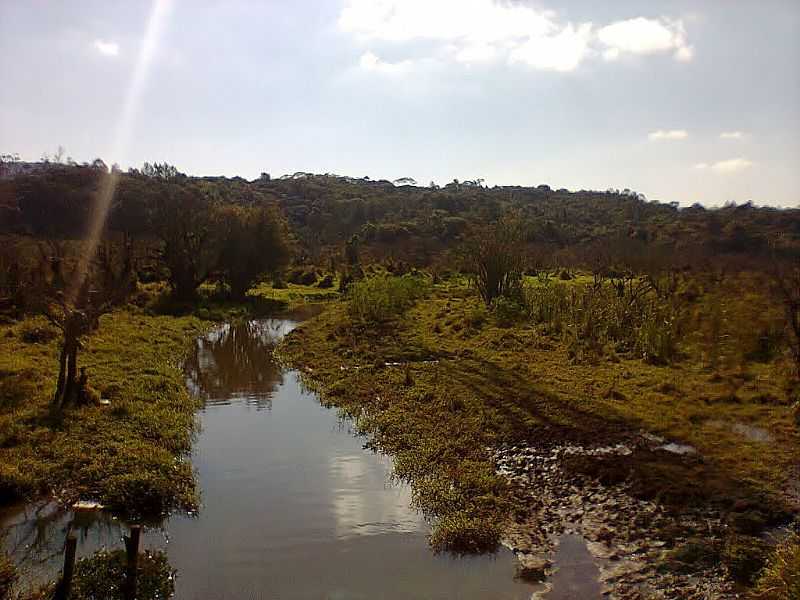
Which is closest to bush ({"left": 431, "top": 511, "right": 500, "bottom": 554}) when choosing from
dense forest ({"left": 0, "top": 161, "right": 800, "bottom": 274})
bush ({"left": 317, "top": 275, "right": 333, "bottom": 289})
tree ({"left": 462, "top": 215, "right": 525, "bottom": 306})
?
tree ({"left": 462, "top": 215, "right": 525, "bottom": 306})

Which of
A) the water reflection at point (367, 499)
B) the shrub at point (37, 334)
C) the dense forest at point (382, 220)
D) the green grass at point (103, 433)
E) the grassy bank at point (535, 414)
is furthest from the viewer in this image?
the dense forest at point (382, 220)

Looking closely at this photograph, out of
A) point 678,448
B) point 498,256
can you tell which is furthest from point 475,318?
point 678,448

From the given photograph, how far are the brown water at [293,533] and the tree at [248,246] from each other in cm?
2710

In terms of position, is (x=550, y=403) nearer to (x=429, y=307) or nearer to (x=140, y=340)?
(x=140, y=340)

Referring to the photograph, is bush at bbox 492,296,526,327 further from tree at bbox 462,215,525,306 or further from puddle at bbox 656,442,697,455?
puddle at bbox 656,442,697,455

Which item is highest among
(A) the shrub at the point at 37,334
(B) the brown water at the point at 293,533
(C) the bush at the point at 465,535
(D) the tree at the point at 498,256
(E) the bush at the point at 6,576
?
(D) the tree at the point at 498,256

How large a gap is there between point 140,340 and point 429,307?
16.6 metres

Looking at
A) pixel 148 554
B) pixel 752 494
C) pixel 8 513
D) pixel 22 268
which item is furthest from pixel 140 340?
pixel 752 494

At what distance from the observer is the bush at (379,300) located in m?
31.5

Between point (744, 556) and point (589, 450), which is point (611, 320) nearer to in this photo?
point (589, 450)

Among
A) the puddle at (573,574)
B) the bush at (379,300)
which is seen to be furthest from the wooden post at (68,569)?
the bush at (379,300)

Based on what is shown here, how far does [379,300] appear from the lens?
31406 millimetres

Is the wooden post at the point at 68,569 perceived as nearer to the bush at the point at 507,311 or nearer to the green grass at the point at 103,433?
the green grass at the point at 103,433

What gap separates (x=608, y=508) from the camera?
10.7 meters
